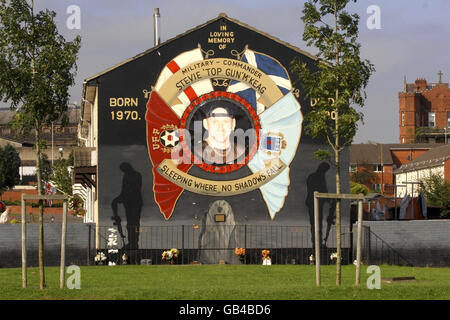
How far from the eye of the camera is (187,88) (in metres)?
32.9

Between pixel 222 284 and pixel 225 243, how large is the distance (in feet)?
32.4

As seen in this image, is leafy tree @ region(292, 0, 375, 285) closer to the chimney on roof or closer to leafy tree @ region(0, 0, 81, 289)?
leafy tree @ region(0, 0, 81, 289)

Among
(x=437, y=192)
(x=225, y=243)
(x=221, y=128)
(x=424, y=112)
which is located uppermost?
(x=424, y=112)

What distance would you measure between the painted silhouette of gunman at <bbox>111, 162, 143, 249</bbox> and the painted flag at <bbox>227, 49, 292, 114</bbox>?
5.21 meters

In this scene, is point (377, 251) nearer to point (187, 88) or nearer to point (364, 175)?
point (187, 88)

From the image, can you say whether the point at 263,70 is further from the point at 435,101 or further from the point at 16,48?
the point at 435,101

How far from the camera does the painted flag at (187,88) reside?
108 feet

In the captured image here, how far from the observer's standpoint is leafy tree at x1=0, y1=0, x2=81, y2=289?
69.5ft

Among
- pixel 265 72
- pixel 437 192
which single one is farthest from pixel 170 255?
pixel 437 192

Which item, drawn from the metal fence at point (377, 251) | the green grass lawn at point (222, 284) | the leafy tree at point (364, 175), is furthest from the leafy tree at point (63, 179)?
the leafy tree at point (364, 175)

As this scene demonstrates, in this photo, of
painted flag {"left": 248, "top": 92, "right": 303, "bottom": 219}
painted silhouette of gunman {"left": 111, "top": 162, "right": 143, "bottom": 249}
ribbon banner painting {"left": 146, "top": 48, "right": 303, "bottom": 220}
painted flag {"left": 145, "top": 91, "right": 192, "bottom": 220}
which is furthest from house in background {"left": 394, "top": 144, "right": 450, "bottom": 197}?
painted silhouette of gunman {"left": 111, "top": 162, "right": 143, "bottom": 249}

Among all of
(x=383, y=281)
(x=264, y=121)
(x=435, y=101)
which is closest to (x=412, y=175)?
(x=435, y=101)

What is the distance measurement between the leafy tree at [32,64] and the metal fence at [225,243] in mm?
11218

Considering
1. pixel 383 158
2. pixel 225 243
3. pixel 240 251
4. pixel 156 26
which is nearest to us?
pixel 240 251
